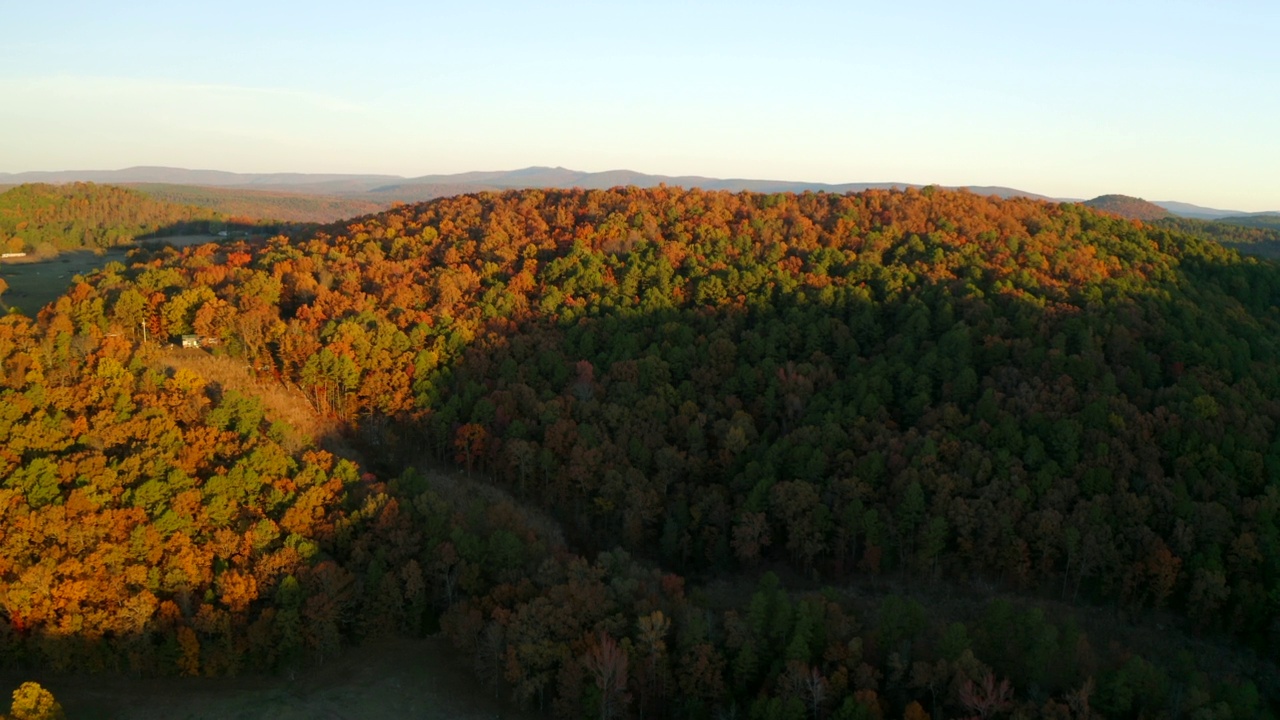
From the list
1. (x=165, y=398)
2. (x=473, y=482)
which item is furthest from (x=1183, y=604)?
(x=165, y=398)

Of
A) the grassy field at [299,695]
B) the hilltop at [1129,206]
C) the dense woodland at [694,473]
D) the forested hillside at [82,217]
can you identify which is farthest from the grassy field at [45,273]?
the hilltop at [1129,206]

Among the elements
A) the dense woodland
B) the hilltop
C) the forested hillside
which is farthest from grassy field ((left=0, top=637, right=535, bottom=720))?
the hilltop

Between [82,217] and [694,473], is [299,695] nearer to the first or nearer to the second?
[694,473]

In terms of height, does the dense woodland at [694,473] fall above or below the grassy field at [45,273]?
below

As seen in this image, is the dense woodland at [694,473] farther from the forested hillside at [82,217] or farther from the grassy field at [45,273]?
the forested hillside at [82,217]

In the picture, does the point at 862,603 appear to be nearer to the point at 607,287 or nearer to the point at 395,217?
the point at 607,287
